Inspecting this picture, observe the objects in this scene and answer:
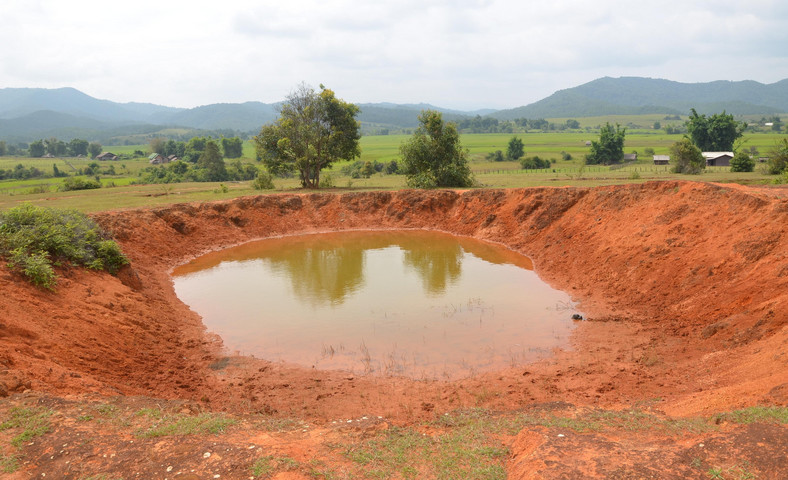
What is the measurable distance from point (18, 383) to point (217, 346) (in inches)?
205

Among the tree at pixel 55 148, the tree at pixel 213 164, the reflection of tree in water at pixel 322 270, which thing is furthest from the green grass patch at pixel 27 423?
the tree at pixel 55 148

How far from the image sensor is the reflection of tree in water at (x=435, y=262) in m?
18.3

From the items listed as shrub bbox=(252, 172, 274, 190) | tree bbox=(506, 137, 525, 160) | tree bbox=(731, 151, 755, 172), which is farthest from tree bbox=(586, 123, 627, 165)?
shrub bbox=(252, 172, 274, 190)

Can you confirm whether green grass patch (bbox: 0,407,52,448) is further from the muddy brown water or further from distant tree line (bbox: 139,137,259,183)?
distant tree line (bbox: 139,137,259,183)

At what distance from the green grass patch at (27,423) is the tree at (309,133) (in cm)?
2537

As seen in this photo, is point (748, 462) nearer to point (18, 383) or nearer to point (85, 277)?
point (18, 383)

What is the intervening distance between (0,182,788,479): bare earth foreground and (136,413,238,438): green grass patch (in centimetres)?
6

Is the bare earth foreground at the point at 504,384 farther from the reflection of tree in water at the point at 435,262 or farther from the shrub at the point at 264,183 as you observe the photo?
the shrub at the point at 264,183

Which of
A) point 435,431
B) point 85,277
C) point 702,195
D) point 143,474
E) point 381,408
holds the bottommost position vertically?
point 381,408

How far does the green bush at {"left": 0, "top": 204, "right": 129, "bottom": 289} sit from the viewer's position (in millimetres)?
12023

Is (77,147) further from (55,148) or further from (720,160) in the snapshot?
(720,160)

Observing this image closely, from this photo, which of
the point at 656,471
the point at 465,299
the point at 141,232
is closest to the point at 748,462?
the point at 656,471

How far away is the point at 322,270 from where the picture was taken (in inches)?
809

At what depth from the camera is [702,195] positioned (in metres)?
17.1
